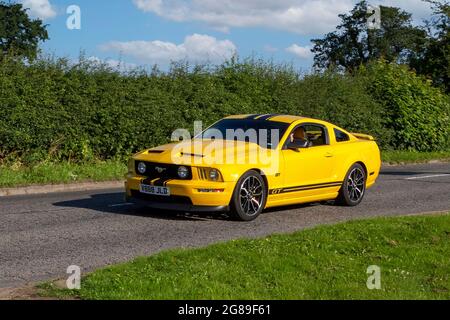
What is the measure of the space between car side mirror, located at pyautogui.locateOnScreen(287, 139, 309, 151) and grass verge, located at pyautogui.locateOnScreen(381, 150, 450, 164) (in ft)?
41.0

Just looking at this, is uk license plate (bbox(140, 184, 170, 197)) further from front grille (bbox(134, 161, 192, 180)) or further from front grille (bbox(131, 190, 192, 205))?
front grille (bbox(134, 161, 192, 180))

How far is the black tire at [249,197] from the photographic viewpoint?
35.1ft

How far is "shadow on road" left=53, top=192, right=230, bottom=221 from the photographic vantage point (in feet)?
37.1

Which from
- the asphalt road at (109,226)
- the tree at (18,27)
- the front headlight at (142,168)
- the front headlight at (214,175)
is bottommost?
the asphalt road at (109,226)

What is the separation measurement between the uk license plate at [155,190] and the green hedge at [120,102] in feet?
22.1

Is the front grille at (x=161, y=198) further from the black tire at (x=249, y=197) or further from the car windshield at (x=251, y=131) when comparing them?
the car windshield at (x=251, y=131)

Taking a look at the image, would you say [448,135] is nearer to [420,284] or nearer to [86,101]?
[86,101]

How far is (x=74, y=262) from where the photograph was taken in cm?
805

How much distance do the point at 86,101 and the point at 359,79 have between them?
12504 millimetres

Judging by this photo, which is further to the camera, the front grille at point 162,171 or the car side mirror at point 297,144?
the car side mirror at point 297,144

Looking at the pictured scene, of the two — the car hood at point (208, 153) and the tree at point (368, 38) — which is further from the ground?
the tree at point (368, 38)

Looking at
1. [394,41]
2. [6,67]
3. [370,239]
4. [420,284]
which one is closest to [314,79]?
[6,67]

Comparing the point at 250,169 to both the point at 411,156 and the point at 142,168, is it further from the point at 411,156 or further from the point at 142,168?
the point at 411,156

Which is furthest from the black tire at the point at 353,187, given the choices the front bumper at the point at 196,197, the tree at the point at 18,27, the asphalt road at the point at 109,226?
the tree at the point at 18,27
